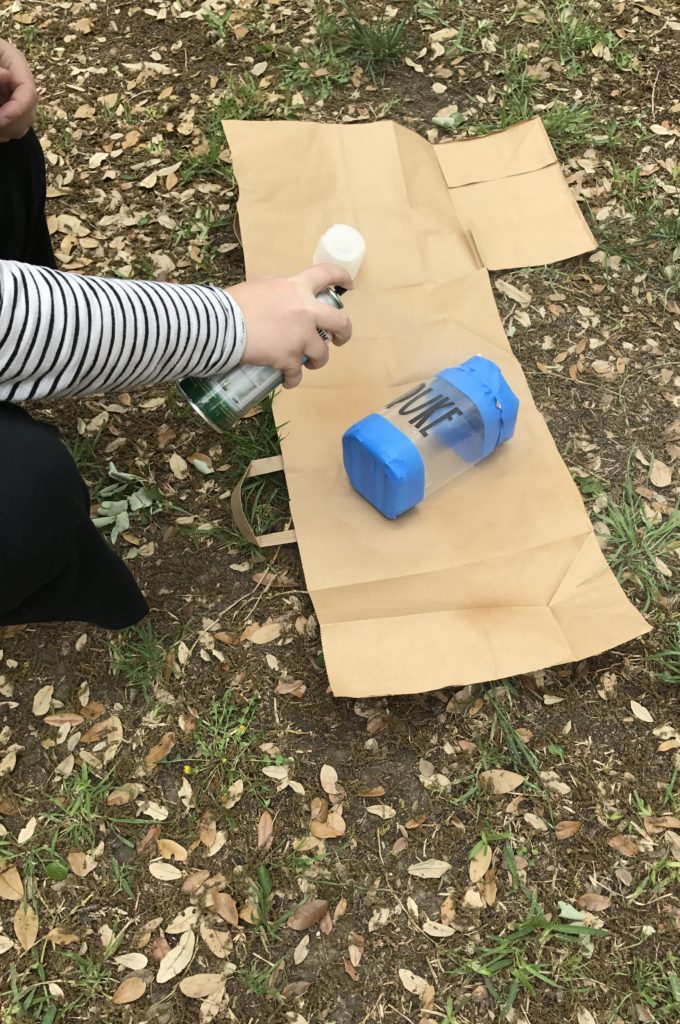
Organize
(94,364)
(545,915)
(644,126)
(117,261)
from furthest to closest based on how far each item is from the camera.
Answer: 1. (644,126)
2. (117,261)
3. (545,915)
4. (94,364)

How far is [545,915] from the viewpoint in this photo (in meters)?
1.12

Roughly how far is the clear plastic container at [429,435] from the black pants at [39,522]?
43 centimetres

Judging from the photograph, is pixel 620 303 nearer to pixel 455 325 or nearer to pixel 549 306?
pixel 549 306

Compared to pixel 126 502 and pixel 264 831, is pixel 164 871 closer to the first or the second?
pixel 264 831

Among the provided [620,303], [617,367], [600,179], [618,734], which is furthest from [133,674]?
[600,179]

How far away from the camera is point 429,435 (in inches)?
55.6

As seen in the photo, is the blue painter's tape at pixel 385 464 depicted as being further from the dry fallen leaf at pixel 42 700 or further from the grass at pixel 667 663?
the dry fallen leaf at pixel 42 700

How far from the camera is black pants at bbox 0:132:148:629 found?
0.91 m

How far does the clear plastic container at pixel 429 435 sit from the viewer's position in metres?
1.31

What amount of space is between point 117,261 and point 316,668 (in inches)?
39.9

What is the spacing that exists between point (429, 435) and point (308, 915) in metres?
0.79

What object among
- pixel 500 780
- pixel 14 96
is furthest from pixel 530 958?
pixel 14 96

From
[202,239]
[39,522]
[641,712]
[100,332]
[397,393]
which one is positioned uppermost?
[100,332]

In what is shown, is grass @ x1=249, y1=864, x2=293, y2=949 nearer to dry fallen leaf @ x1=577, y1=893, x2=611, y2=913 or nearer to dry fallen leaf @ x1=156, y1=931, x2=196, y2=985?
dry fallen leaf @ x1=156, y1=931, x2=196, y2=985
